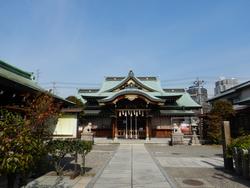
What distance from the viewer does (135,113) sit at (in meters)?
30.8

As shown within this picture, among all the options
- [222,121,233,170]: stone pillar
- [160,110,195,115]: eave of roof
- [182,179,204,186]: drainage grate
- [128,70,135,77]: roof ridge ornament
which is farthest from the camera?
[128,70,135,77]: roof ridge ornament

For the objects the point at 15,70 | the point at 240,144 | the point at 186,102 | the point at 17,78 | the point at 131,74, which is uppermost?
the point at 131,74

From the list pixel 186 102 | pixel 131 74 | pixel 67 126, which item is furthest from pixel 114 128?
pixel 186 102

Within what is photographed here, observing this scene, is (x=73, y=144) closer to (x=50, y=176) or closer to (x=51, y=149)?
(x=51, y=149)

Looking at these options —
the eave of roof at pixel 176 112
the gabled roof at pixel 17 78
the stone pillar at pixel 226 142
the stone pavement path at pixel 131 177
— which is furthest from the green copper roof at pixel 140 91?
the stone pavement path at pixel 131 177

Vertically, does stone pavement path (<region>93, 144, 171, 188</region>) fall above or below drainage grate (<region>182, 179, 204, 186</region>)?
above

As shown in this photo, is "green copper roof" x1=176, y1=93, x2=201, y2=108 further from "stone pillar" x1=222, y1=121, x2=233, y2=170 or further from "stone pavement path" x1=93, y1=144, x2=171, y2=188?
"stone pavement path" x1=93, y1=144, x2=171, y2=188

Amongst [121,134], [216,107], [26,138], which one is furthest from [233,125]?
[26,138]

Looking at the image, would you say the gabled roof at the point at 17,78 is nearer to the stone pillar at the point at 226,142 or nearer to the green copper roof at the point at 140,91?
the stone pillar at the point at 226,142

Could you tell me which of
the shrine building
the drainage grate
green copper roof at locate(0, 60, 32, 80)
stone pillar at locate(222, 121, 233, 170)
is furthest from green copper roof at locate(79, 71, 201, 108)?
the drainage grate

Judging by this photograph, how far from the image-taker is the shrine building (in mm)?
30609

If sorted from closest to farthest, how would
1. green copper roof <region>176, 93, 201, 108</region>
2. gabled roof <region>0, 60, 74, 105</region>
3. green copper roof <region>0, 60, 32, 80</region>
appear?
gabled roof <region>0, 60, 74, 105</region>
green copper roof <region>0, 60, 32, 80</region>
green copper roof <region>176, 93, 201, 108</region>

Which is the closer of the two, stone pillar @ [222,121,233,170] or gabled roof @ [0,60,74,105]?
gabled roof @ [0,60,74,105]

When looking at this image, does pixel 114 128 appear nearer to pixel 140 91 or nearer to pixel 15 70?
pixel 140 91
